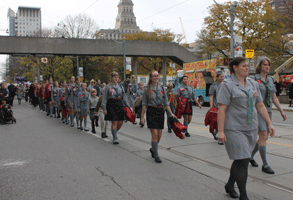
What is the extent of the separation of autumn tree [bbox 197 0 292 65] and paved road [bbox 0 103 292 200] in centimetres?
2680

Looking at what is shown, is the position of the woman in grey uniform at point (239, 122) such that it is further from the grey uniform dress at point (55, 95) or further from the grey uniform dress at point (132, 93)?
the grey uniform dress at point (55, 95)

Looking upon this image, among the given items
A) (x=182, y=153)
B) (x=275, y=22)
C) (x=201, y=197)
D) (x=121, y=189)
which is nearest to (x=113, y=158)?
(x=182, y=153)

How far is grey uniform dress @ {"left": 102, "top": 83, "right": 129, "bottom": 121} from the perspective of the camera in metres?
8.00

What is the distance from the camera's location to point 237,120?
3.72m

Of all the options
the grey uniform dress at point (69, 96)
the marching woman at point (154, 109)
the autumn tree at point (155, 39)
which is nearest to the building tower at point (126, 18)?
the autumn tree at point (155, 39)

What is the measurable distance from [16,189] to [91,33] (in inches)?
1816

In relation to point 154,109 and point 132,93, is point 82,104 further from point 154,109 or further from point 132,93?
point 154,109

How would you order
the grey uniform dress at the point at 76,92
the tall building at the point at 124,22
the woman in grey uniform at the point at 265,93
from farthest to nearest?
1. the tall building at the point at 124,22
2. the grey uniform dress at the point at 76,92
3. the woman in grey uniform at the point at 265,93

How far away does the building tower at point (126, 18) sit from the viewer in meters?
163

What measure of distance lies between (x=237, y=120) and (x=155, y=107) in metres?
2.71

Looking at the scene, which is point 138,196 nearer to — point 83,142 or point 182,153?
point 182,153

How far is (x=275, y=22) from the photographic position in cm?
3284

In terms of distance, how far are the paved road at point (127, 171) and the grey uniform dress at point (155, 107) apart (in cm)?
74

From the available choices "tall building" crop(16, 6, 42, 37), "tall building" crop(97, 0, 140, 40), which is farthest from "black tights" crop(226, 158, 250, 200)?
"tall building" crop(16, 6, 42, 37)
